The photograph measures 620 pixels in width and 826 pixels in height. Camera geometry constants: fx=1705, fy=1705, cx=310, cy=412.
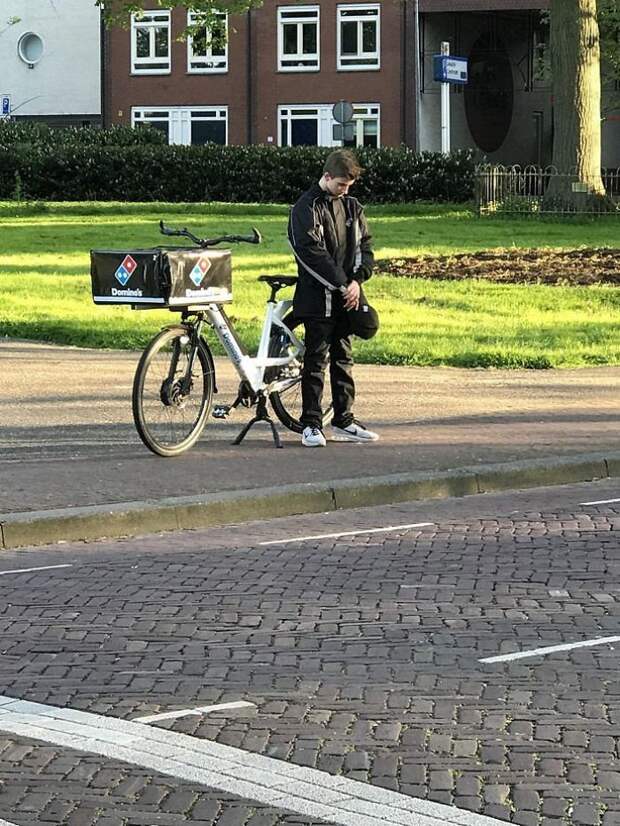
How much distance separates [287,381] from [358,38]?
46370 mm

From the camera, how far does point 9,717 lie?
547 centimetres

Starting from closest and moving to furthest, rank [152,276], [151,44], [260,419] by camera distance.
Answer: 1. [152,276]
2. [260,419]
3. [151,44]

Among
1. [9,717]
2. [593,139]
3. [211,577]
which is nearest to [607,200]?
[593,139]

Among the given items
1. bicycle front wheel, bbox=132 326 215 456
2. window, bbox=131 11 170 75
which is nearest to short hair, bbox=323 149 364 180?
bicycle front wheel, bbox=132 326 215 456

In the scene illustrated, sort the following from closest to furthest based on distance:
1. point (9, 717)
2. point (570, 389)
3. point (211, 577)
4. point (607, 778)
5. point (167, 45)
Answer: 1. point (607, 778)
2. point (9, 717)
3. point (211, 577)
4. point (570, 389)
5. point (167, 45)

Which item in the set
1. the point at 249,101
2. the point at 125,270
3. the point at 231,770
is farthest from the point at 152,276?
the point at 249,101

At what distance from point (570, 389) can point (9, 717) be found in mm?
9369

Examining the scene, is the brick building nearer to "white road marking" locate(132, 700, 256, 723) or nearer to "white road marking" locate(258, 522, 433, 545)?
"white road marking" locate(258, 522, 433, 545)

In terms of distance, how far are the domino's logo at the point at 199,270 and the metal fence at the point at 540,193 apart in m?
25.0

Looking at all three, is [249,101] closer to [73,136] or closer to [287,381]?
[73,136]

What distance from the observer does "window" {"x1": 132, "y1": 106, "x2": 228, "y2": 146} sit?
191ft

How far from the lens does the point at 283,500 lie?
973 cm

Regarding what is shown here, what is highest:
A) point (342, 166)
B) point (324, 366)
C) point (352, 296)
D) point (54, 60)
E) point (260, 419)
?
point (54, 60)

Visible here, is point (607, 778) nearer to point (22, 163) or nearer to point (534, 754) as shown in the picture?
point (534, 754)
